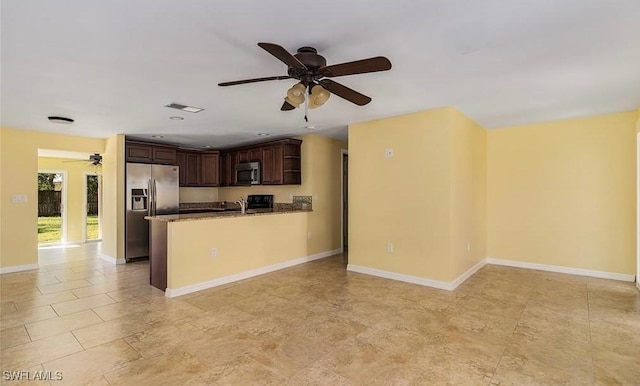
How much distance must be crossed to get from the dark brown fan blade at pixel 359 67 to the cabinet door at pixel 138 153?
→ 488 centimetres

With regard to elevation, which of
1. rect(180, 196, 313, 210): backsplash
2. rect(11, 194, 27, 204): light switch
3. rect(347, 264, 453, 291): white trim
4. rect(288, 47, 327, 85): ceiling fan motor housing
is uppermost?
rect(288, 47, 327, 85): ceiling fan motor housing

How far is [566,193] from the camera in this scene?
15.5 ft

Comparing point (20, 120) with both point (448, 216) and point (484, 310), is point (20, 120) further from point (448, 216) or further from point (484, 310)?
point (484, 310)

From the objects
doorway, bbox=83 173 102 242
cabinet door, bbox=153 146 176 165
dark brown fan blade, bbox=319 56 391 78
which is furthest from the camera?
doorway, bbox=83 173 102 242

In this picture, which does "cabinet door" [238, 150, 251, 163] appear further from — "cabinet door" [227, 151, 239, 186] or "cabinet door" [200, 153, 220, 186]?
"cabinet door" [200, 153, 220, 186]

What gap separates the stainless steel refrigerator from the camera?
5.74m

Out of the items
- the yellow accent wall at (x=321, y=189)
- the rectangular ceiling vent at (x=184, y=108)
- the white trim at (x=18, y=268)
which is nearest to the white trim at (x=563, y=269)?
the yellow accent wall at (x=321, y=189)

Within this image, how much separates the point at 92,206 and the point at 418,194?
26.6 ft

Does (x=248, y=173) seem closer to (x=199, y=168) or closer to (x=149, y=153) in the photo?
(x=199, y=168)

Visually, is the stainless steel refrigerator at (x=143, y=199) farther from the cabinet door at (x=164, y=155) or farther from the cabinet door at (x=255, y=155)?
the cabinet door at (x=255, y=155)

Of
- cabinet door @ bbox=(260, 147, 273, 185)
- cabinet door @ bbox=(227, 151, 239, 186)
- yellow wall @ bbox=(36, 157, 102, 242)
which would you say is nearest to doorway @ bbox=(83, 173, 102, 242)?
yellow wall @ bbox=(36, 157, 102, 242)

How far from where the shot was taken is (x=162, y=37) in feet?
6.99

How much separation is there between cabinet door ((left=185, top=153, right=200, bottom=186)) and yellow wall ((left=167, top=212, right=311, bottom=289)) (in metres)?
2.95

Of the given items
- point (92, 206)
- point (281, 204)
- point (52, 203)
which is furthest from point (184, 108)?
point (52, 203)
